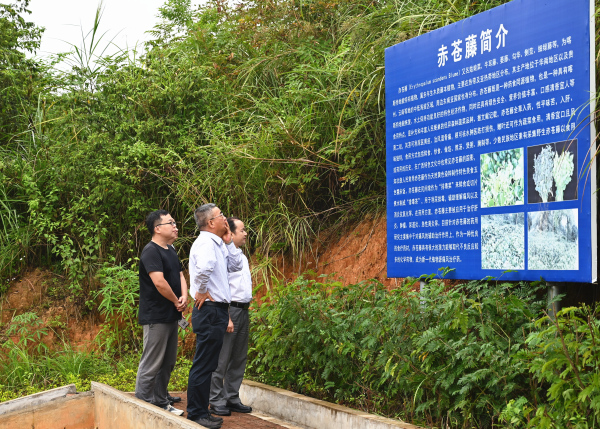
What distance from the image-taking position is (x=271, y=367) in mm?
6281

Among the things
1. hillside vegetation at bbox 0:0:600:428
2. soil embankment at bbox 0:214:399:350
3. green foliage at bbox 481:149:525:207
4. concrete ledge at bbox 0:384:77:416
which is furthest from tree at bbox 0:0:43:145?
green foliage at bbox 481:149:525:207

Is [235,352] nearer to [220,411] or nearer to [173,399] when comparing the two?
[220,411]

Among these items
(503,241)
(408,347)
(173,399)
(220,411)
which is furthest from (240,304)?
(503,241)

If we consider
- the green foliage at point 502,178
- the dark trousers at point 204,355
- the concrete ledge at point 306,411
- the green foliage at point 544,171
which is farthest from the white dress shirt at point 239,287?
the green foliage at point 544,171

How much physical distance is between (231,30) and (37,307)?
579cm

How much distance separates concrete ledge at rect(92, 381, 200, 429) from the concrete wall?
115 millimetres

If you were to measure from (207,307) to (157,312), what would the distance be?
637 millimetres

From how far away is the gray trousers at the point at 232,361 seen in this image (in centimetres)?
Result: 572

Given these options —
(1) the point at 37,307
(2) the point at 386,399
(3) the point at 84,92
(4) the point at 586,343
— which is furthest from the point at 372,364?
(3) the point at 84,92

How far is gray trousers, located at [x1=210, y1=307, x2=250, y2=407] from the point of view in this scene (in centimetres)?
572

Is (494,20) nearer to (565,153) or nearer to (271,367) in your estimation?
(565,153)

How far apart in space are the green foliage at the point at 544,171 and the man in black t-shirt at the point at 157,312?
318cm

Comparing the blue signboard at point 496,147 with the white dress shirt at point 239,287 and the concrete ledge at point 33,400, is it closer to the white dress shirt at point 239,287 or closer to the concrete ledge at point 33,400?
the white dress shirt at point 239,287

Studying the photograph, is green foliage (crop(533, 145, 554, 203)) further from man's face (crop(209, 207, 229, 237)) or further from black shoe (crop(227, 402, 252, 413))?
black shoe (crop(227, 402, 252, 413))
